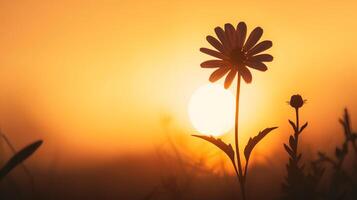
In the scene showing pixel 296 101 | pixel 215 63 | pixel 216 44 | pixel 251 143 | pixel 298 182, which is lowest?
pixel 298 182

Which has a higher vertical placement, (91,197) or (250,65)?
(250,65)

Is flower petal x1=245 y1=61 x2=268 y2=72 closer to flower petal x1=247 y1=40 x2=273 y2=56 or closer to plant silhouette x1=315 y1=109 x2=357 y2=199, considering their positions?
flower petal x1=247 y1=40 x2=273 y2=56

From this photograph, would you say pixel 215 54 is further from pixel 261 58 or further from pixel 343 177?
pixel 343 177

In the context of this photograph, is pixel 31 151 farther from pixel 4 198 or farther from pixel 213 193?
pixel 213 193

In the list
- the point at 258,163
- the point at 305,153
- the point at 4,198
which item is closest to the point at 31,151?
the point at 4,198

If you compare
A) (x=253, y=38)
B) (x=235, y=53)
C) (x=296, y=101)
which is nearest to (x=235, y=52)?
(x=235, y=53)

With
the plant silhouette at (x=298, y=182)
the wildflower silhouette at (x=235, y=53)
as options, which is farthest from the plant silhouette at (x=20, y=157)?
the wildflower silhouette at (x=235, y=53)

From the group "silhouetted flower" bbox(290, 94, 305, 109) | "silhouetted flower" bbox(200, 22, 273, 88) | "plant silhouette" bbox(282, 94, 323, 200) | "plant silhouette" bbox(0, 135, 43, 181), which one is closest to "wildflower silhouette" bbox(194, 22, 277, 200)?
"silhouetted flower" bbox(200, 22, 273, 88)
